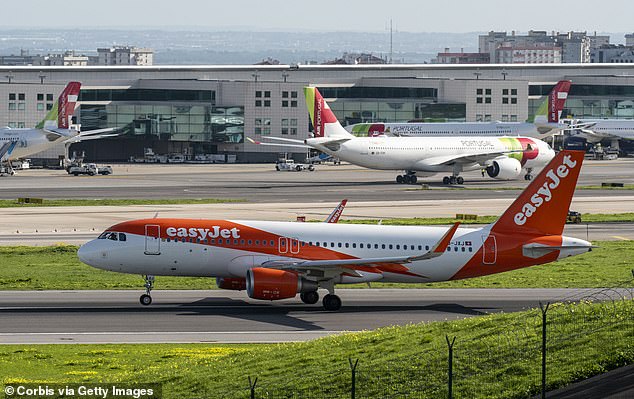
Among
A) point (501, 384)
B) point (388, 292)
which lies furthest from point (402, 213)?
point (501, 384)

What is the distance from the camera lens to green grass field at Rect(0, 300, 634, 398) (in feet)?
97.1

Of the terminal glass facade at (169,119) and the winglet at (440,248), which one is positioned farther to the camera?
the terminal glass facade at (169,119)

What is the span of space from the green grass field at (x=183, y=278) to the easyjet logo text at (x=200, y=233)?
6.69 meters

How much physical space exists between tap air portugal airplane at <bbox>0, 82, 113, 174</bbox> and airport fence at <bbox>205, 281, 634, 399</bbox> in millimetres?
121591

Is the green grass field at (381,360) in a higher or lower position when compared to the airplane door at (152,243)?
lower

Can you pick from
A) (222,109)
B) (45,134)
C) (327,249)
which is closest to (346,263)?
(327,249)

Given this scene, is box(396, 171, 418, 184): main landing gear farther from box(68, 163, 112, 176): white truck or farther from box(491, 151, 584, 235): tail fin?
box(491, 151, 584, 235): tail fin

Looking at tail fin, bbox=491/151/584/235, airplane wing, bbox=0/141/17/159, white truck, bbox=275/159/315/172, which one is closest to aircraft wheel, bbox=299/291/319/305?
tail fin, bbox=491/151/584/235

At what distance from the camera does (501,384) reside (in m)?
29.4

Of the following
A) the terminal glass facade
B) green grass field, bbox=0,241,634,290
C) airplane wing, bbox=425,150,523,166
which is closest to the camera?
green grass field, bbox=0,241,634,290

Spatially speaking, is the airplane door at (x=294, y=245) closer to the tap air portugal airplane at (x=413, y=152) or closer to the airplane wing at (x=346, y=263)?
the airplane wing at (x=346, y=263)

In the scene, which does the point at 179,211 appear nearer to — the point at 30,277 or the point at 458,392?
the point at 30,277

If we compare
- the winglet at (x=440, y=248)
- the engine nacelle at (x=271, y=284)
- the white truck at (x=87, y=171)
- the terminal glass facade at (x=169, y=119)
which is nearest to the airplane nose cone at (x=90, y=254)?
the engine nacelle at (x=271, y=284)

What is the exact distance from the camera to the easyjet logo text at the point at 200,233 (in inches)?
1991
